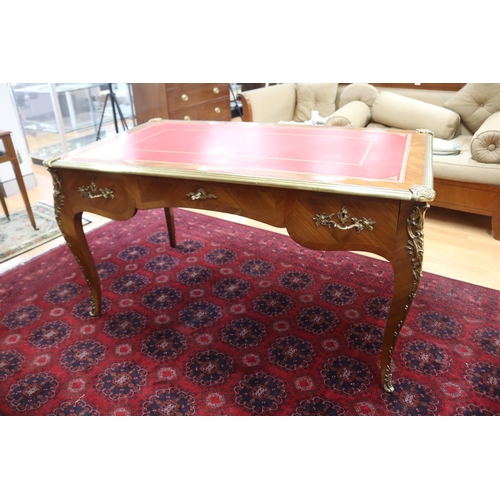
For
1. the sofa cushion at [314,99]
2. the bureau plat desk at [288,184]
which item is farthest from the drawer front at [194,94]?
the bureau plat desk at [288,184]

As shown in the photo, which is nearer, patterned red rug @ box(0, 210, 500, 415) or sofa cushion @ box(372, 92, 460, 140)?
patterned red rug @ box(0, 210, 500, 415)

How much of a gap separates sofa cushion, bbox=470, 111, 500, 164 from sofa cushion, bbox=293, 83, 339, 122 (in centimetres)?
137

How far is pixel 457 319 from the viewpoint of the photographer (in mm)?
2041

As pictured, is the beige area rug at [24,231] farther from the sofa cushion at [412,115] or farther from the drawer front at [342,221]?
the sofa cushion at [412,115]

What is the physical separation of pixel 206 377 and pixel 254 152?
99cm

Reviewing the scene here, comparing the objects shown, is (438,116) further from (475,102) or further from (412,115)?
(475,102)

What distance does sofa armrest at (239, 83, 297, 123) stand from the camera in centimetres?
337

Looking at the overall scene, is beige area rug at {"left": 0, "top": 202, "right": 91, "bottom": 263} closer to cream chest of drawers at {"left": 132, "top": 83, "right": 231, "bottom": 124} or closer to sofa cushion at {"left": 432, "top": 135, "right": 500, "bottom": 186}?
cream chest of drawers at {"left": 132, "top": 83, "right": 231, "bottom": 124}

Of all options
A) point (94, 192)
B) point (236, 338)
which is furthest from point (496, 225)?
point (94, 192)

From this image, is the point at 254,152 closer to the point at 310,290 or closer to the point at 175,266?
the point at 310,290

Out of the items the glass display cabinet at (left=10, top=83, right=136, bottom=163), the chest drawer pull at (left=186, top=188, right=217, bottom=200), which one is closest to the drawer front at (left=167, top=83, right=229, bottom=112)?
the glass display cabinet at (left=10, top=83, right=136, bottom=163)

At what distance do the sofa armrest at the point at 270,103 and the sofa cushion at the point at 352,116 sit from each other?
0.58 m

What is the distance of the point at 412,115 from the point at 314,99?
0.95 metres

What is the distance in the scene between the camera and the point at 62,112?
4.25m
